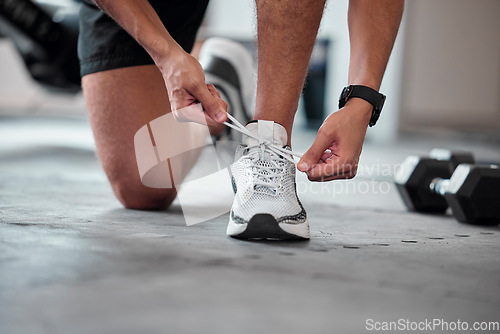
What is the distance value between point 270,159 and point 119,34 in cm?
49

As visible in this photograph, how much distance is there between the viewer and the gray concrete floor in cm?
56

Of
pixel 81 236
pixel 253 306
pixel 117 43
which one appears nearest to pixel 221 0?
pixel 117 43

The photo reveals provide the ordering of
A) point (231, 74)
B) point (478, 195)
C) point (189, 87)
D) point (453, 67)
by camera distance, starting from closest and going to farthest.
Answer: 1. point (189, 87)
2. point (478, 195)
3. point (231, 74)
4. point (453, 67)

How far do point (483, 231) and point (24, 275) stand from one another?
0.88 m

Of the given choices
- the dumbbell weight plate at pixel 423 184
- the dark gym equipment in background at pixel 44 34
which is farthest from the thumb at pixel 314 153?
the dark gym equipment in background at pixel 44 34

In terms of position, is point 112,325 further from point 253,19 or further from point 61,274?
point 253,19

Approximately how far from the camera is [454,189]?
121cm

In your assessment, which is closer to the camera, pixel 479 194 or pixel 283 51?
pixel 283 51

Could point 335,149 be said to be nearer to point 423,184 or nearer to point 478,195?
point 478,195

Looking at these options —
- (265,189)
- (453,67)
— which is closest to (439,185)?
(265,189)

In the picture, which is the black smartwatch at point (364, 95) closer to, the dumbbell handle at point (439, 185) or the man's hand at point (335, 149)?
the man's hand at point (335, 149)

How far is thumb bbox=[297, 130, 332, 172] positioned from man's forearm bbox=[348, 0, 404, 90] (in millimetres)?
161

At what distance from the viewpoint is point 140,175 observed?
4.01 ft

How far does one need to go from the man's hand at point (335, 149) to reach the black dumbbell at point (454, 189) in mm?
412
